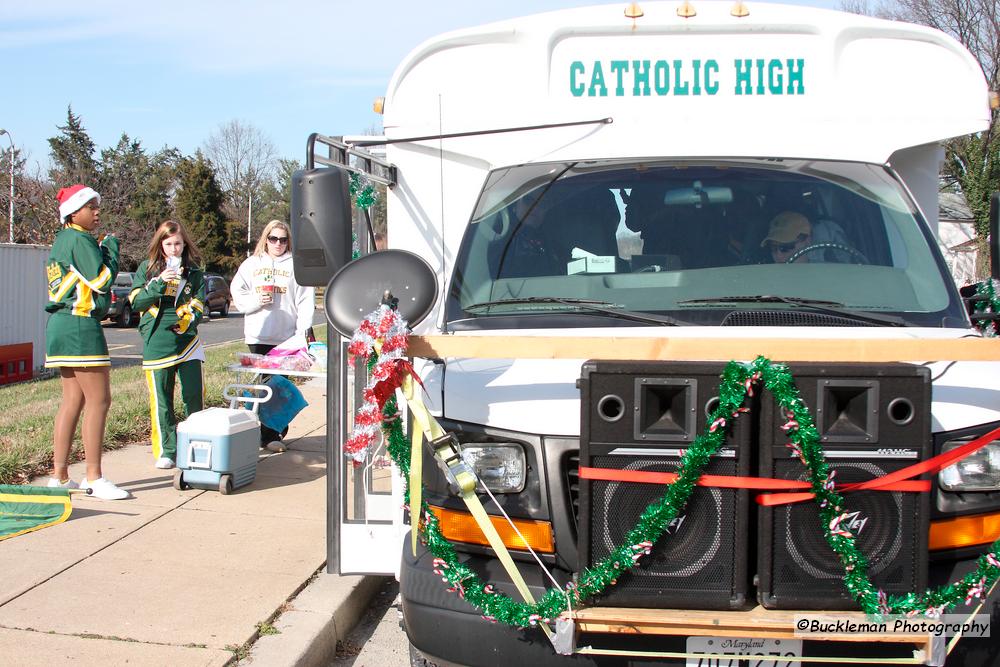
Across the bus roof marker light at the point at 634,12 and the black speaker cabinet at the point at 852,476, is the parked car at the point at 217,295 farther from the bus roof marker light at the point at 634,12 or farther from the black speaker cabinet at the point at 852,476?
the black speaker cabinet at the point at 852,476

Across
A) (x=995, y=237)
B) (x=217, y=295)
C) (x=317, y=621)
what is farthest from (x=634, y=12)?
(x=217, y=295)

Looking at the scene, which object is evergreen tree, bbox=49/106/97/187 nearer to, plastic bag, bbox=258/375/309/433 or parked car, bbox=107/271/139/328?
parked car, bbox=107/271/139/328

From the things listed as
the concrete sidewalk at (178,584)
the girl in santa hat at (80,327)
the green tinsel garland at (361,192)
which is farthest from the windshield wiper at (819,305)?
the girl in santa hat at (80,327)

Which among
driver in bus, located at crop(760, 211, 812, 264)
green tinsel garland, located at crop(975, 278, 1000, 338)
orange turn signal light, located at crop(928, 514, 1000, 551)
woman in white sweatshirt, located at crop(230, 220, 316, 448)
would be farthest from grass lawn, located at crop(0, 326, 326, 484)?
green tinsel garland, located at crop(975, 278, 1000, 338)

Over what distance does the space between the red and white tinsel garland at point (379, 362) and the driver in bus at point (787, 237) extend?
5.83 ft

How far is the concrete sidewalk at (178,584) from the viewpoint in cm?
405

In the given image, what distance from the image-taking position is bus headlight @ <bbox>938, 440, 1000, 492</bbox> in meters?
2.95

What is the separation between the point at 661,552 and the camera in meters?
2.89

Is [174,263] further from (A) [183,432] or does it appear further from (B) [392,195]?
(B) [392,195]

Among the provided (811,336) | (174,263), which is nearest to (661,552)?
(811,336)

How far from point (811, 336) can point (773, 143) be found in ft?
4.40

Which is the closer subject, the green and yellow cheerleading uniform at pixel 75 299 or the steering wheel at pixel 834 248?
the steering wheel at pixel 834 248

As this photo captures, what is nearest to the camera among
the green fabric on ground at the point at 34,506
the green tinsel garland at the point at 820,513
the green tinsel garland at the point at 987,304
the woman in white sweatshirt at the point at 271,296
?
the green tinsel garland at the point at 820,513

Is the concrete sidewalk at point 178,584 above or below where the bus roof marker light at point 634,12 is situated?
below
